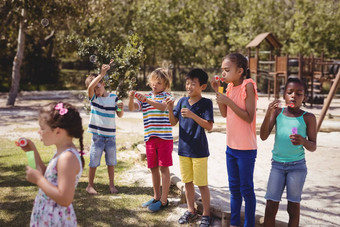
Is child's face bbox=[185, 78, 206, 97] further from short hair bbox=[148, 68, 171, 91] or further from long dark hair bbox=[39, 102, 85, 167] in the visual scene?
long dark hair bbox=[39, 102, 85, 167]

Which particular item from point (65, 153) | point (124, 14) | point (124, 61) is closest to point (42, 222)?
point (65, 153)

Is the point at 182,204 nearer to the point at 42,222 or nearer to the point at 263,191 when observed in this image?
the point at 263,191

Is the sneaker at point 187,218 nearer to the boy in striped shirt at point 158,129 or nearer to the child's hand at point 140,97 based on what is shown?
the boy in striped shirt at point 158,129

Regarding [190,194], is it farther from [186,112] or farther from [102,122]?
[102,122]

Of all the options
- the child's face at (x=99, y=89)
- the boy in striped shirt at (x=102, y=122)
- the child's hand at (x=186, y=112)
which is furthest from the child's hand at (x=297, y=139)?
the child's face at (x=99, y=89)

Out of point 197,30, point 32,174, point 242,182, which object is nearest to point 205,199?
point 242,182

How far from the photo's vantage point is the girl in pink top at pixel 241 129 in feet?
11.6

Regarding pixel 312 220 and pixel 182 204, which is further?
pixel 182 204

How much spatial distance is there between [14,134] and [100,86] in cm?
621

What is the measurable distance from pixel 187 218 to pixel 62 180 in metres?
2.15

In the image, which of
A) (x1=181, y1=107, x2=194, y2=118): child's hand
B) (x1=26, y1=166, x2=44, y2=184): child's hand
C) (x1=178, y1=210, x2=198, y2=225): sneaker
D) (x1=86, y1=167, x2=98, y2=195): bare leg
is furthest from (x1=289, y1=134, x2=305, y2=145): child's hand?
(x1=86, y1=167, x2=98, y2=195): bare leg

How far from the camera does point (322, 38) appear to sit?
31438mm

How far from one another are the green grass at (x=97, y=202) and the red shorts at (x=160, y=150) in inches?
22.9

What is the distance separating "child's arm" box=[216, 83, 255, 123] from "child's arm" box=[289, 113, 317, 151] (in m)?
0.45
